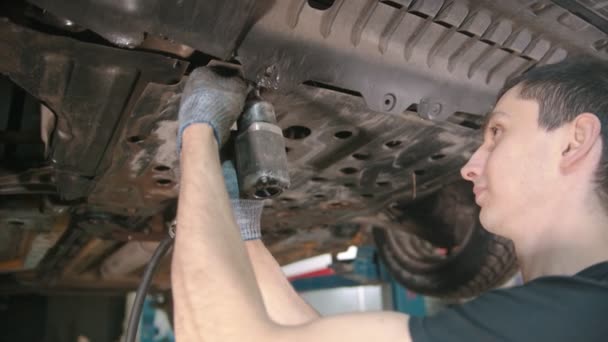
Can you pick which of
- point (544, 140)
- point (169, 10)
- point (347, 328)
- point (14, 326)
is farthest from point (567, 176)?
point (14, 326)

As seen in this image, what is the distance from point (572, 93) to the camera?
0.79 m

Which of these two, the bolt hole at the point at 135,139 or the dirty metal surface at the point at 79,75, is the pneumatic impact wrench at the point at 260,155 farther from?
the bolt hole at the point at 135,139

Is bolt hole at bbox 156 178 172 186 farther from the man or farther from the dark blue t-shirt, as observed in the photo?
the dark blue t-shirt

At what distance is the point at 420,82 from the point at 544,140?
260mm

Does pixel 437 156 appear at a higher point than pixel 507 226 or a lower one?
higher

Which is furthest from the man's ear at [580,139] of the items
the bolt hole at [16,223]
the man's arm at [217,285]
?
the bolt hole at [16,223]

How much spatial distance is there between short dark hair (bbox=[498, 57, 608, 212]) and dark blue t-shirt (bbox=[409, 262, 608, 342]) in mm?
218

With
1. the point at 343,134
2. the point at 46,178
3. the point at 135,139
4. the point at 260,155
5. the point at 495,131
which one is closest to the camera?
the point at 260,155

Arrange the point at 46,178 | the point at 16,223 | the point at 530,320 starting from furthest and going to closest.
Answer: the point at 16,223
the point at 46,178
the point at 530,320

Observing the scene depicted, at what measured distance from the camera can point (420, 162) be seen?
50.5 inches

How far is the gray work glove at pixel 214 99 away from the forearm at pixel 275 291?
31cm

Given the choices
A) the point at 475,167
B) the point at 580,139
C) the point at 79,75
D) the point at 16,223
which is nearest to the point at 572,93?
the point at 580,139

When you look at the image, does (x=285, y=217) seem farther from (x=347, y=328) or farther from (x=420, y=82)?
(x=347, y=328)

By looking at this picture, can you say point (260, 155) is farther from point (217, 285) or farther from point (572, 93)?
point (572, 93)
